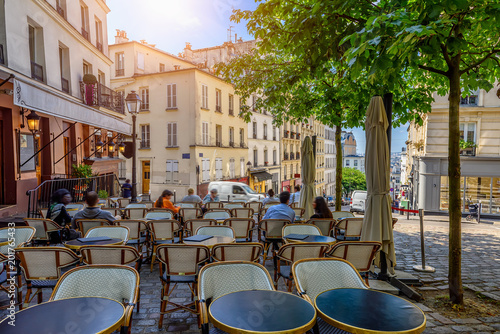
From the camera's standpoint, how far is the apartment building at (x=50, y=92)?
8.66 meters

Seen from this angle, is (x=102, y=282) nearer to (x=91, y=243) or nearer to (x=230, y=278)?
(x=230, y=278)

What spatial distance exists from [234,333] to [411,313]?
1.54 meters

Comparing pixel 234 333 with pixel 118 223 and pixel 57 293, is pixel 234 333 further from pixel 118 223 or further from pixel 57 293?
pixel 118 223

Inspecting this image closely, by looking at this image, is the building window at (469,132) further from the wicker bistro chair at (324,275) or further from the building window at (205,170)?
the wicker bistro chair at (324,275)

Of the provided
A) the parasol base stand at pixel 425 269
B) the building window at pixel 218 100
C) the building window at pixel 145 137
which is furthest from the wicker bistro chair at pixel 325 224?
the building window at pixel 145 137

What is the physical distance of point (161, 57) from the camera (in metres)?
30.8

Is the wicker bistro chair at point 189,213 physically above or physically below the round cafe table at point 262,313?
below

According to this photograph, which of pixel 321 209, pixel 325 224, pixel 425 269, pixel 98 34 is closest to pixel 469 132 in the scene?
pixel 425 269

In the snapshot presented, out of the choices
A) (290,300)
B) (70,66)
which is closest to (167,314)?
(290,300)

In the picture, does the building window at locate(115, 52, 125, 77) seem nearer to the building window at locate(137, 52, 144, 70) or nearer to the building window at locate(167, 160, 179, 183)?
the building window at locate(137, 52, 144, 70)

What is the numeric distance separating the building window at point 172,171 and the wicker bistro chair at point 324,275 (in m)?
23.5

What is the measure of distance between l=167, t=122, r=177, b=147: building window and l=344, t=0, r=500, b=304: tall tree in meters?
22.5

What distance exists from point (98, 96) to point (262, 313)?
16379mm

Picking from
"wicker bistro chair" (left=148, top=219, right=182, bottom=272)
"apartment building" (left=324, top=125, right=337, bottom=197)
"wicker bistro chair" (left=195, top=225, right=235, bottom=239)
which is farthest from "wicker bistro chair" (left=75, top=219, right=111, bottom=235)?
"apartment building" (left=324, top=125, right=337, bottom=197)
